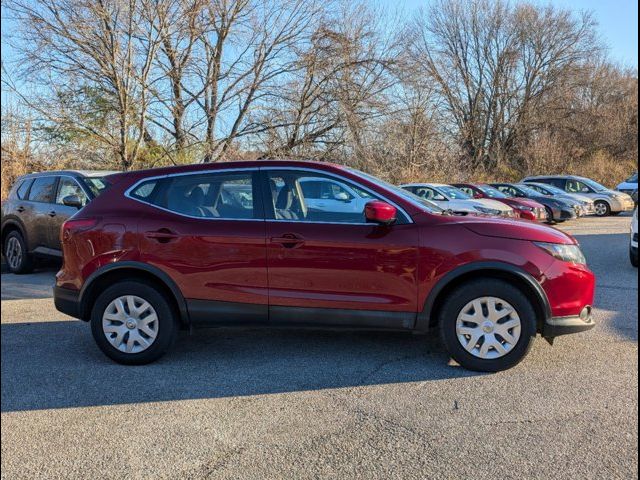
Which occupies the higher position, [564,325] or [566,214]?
[566,214]

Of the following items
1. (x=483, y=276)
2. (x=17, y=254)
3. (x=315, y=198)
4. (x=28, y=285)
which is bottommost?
(x=28, y=285)

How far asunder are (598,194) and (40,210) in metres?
20.3

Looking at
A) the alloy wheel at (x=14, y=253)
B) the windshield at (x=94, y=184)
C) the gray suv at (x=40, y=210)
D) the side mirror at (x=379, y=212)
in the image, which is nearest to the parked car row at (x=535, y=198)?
the windshield at (x=94, y=184)

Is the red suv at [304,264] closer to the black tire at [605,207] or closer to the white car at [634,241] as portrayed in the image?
the white car at [634,241]

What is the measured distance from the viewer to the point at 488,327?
4.19 metres

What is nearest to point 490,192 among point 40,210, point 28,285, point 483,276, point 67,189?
point 67,189

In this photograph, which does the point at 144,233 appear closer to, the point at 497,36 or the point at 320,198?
the point at 320,198

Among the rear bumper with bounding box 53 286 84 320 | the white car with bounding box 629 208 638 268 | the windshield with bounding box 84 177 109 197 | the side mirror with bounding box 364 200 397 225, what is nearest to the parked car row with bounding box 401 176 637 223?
the white car with bounding box 629 208 638 268

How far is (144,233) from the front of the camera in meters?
4.52

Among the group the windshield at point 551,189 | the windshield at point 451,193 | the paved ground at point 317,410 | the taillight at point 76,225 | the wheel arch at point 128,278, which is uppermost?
the windshield at point 551,189

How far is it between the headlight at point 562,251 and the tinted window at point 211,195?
2388mm

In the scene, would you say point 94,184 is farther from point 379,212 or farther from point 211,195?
point 379,212

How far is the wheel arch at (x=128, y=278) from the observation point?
4.50 meters

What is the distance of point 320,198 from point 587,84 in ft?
134
